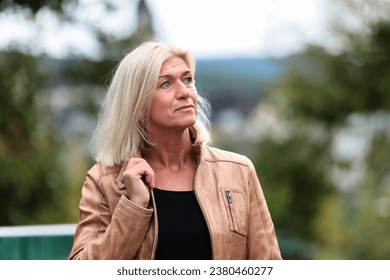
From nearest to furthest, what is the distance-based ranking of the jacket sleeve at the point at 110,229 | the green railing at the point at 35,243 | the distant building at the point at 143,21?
1. the jacket sleeve at the point at 110,229
2. the green railing at the point at 35,243
3. the distant building at the point at 143,21

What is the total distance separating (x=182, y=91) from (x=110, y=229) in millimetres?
541

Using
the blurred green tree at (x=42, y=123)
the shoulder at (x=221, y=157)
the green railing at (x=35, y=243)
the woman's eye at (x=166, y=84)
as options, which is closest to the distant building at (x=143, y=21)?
the blurred green tree at (x=42, y=123)

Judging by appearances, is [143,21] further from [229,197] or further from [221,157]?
[229,197]

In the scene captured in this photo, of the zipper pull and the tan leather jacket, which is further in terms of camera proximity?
the zipper pull

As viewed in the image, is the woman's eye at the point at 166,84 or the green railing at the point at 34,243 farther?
the green railing at the point at 34,243

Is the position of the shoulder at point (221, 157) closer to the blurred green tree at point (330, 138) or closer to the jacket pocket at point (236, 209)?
the jacket pocket at point (236, 209)

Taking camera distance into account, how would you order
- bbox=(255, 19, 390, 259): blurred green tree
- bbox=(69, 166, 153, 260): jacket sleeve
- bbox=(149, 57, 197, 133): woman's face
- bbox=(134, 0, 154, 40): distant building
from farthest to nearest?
bbox=(255, 19, 390, 259): blurred green tree
bbox=(134, 0, 154, 40): distant building
bbox=(149, 57, 197, 133): woman's face
bbox=(69, 166, 153, 260): jacket sleeve

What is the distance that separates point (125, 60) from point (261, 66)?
16.0m

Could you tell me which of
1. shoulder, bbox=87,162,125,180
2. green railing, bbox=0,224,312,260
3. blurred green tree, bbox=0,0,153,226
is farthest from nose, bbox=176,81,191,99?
blurred green tree, bbox=0,0,153,226

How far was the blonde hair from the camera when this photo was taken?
3.79 m

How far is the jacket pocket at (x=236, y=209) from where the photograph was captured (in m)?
3.76

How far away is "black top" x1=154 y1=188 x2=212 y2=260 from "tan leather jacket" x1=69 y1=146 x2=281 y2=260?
0.09ft

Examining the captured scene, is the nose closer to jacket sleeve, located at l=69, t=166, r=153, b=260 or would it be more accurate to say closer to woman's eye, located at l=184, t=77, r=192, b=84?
woman's eye, located at l=184, t=77, r=192, b=84

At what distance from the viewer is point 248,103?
73.7ft
